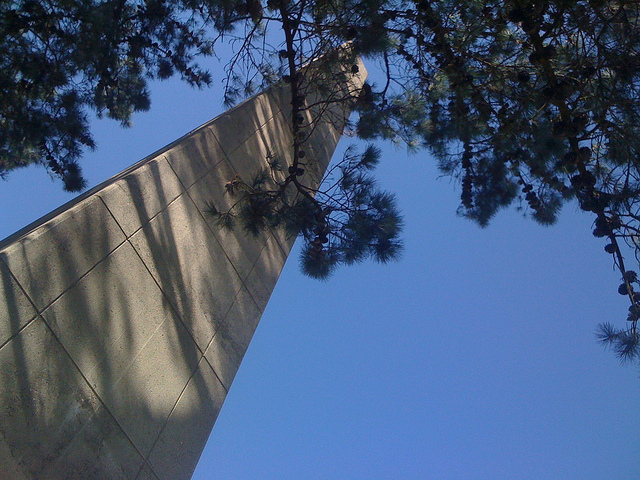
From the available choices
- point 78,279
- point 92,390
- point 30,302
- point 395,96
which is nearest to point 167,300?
point 78,279

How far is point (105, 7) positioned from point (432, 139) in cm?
398

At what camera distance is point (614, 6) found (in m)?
5.03

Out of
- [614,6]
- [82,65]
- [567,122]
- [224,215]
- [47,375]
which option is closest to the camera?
[47,375]

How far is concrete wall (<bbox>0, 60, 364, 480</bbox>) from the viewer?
2.43 metres

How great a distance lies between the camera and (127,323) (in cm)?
306

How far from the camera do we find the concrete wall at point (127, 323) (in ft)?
7.97

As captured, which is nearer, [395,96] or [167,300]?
[167,300]

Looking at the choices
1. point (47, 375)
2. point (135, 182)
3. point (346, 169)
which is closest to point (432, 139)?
point (346, 169)

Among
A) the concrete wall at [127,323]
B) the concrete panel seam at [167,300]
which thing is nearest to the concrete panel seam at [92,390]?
the concrete wall at [127,323]

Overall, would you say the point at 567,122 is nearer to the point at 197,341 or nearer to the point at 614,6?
the point at 614,6

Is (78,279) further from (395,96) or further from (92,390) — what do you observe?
(395,96)

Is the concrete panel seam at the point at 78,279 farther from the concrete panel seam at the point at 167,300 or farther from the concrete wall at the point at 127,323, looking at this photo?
the concrete panel seam at the point at 167,300

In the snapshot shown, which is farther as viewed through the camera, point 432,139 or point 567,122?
point 432,139

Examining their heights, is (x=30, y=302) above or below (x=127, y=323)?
below
